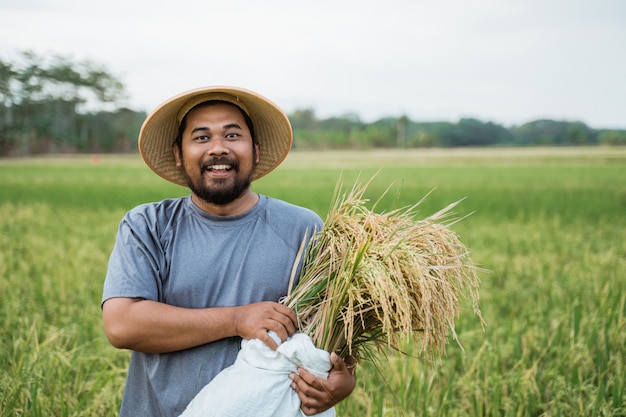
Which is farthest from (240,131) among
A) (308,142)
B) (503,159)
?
(308,142)

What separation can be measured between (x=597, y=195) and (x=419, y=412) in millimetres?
17207

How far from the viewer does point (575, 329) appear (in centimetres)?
395

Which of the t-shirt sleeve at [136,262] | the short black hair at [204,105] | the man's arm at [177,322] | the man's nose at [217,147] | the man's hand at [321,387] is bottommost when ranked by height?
the man's hand at [321,387]

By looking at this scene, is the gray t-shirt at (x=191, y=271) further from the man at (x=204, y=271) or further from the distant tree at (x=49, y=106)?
the distant tree at (x=49, y=106)

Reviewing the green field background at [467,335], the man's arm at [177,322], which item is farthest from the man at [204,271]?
the green field background at [467,335]

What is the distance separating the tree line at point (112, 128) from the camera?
7212 centimetres

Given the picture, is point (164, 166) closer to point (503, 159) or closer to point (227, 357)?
point (227, 357)

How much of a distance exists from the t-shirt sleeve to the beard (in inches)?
7.6

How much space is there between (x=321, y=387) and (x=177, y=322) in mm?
459

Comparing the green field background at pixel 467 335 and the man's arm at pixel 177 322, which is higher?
the man's arm at pixel 177 322

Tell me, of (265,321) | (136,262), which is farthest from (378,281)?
(136,262)

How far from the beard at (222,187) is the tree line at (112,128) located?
7020cm

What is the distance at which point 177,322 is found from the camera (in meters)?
1.82

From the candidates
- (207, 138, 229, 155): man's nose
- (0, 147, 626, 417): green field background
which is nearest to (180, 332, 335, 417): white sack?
(0, 147, 626, 417): green field background
